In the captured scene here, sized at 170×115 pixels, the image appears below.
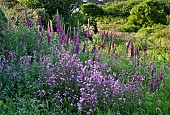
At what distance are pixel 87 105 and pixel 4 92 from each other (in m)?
0.93

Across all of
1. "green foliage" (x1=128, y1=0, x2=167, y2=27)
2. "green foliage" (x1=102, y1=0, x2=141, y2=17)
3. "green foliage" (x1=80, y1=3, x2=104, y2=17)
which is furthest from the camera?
"green foliage" (x1=102, y1=0, x2=141, y2=17)

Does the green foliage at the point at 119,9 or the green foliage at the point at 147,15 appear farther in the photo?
the green foliage at the point at 119,9

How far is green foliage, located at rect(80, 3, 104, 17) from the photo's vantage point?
26734mm

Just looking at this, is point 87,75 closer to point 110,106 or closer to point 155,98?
point 110,106

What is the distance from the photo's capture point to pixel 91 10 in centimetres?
2734

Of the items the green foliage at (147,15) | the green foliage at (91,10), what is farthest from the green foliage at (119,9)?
the green foliage at (147,15)

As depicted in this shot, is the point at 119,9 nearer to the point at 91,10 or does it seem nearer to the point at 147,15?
the point at 91,10

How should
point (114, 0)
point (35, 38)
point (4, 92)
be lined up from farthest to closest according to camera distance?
point (114, 0) < point (35, 38) < point (4, 92)

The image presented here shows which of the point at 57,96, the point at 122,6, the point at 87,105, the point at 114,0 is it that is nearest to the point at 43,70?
the point at 57,96

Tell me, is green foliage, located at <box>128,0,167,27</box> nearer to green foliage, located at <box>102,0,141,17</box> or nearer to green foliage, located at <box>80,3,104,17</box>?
green foliage, located at <box>80,3,104,17</box>

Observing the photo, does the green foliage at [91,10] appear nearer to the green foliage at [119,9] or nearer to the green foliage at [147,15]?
the green foliage at [119,9]

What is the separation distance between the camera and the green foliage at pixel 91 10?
26.7m

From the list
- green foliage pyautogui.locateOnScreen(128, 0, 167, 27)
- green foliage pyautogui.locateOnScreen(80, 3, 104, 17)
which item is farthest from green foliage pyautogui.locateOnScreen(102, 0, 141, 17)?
green foliage pyautogui.locateOnScreen(128, 0, 167, 27)

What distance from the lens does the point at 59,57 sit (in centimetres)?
397
